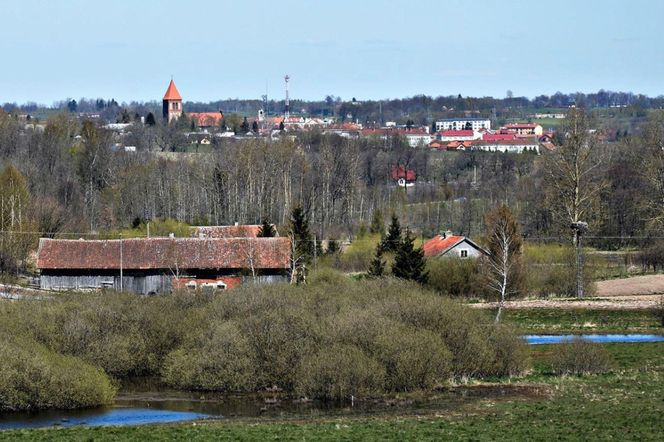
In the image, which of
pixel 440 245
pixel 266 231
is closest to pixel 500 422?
pixel 266 231

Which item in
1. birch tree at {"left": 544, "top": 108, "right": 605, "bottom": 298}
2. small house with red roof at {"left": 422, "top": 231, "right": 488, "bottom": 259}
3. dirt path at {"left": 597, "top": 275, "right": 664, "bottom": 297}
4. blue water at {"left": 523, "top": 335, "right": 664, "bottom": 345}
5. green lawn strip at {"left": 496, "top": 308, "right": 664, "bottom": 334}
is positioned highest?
birch tree at {"left": 544, "top": 108, "right": 605, "bottom": 298}

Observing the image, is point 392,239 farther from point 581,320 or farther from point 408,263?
point 581,320

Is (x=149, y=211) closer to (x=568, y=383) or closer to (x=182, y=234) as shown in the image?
(x=182, y=234)

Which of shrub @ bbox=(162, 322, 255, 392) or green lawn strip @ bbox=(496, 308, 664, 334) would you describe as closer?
shrub @ bbox=(162, 322, 255, 392)

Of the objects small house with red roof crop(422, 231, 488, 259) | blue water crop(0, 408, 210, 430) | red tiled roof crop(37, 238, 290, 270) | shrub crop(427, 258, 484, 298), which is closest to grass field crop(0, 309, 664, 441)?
blue water crop(0, 408, 210, 430)

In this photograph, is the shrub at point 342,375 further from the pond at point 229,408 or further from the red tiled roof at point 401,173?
the red tiled roof at point 401,173

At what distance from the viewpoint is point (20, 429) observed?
104 ft

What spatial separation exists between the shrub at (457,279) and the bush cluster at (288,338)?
1844 cm

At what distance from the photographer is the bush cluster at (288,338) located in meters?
37.3

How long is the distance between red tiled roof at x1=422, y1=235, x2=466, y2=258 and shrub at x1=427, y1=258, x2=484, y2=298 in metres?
6.23

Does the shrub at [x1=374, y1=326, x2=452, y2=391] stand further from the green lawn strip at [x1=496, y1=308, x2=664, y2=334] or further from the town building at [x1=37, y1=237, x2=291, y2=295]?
the town building at [x1=37, y1=237, x2=291, y2=295]

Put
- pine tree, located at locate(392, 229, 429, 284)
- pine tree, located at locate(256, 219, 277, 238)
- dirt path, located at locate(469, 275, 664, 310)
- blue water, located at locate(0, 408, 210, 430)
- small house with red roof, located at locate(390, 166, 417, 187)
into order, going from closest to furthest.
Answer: blue water, located at locate(0, 408, 210, 430) → dirt path, located at locate(469, 275, 664, 310) → pine tree, located at locate(392, 229, 429, 284) → pine tree, located at locate(256, 219, 277, 238) → small house with red roof, located at locate(390, 166, 417, 187)

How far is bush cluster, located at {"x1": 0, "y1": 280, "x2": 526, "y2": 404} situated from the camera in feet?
122

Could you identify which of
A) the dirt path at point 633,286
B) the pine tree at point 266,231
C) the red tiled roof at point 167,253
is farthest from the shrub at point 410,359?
the pine tree at point 266,231
